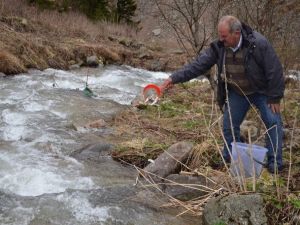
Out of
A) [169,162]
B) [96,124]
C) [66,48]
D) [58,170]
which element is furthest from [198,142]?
[66,48]

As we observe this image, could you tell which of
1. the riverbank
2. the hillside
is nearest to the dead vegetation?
the riverbank

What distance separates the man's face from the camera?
4566mm

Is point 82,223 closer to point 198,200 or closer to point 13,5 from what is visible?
point 198,200

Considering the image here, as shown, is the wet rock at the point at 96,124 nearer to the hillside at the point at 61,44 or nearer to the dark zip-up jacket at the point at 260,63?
the dark zip-up jacket at the point at 260,63

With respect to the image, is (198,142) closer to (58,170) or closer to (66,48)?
(58,170)

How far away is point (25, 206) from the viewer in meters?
4.40

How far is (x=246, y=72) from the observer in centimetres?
478

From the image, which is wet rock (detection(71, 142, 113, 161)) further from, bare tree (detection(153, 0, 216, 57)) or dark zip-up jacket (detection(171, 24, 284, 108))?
bare tree (detection(153, 0, 216, 57))

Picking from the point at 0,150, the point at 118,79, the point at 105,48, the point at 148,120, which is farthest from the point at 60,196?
the point at 105,48

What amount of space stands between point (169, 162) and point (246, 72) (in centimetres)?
134

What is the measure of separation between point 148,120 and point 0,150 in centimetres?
275

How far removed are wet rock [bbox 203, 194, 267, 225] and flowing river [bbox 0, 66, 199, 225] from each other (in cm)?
50

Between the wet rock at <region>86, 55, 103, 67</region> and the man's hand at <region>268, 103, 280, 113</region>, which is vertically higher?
the man's hand at <region>268, 103, 280, 113</region>

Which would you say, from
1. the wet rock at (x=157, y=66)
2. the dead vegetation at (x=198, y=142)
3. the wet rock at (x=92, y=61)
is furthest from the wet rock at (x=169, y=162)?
the wet rock at (x=157, y=66)
